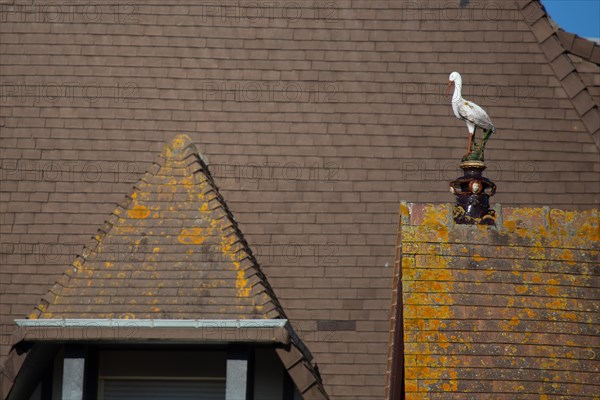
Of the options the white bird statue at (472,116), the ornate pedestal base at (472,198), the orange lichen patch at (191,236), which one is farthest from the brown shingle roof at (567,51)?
the orange lichen patch at (191,236)

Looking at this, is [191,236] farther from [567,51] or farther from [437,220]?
[567,51]

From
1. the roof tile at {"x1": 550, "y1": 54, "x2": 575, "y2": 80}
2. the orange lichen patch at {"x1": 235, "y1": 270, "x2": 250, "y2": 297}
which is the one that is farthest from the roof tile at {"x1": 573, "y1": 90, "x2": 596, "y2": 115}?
the orange lichen patch at {"x1": 235, "y1": 270, "x2": 250, "y2": 297}

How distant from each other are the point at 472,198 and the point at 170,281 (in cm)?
466

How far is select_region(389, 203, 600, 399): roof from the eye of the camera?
13375 millimetres

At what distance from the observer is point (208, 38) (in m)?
21.5

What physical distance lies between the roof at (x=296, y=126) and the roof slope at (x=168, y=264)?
1.23m

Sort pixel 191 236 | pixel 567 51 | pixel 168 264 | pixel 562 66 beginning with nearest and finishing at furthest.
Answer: pixel 168 264 < pixel 191 236 < pixel 562 66 < pixel 567 51

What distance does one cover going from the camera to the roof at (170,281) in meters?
17.5

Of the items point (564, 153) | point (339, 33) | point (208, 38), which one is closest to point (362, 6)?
point (339, 33)

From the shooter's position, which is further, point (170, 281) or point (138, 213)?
point (138, 213)

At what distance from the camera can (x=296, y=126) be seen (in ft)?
68.5

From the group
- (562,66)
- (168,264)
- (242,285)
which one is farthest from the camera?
(562,66)

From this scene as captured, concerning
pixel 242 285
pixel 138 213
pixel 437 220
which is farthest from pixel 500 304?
pixel 138 213

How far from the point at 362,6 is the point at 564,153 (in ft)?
12.5
